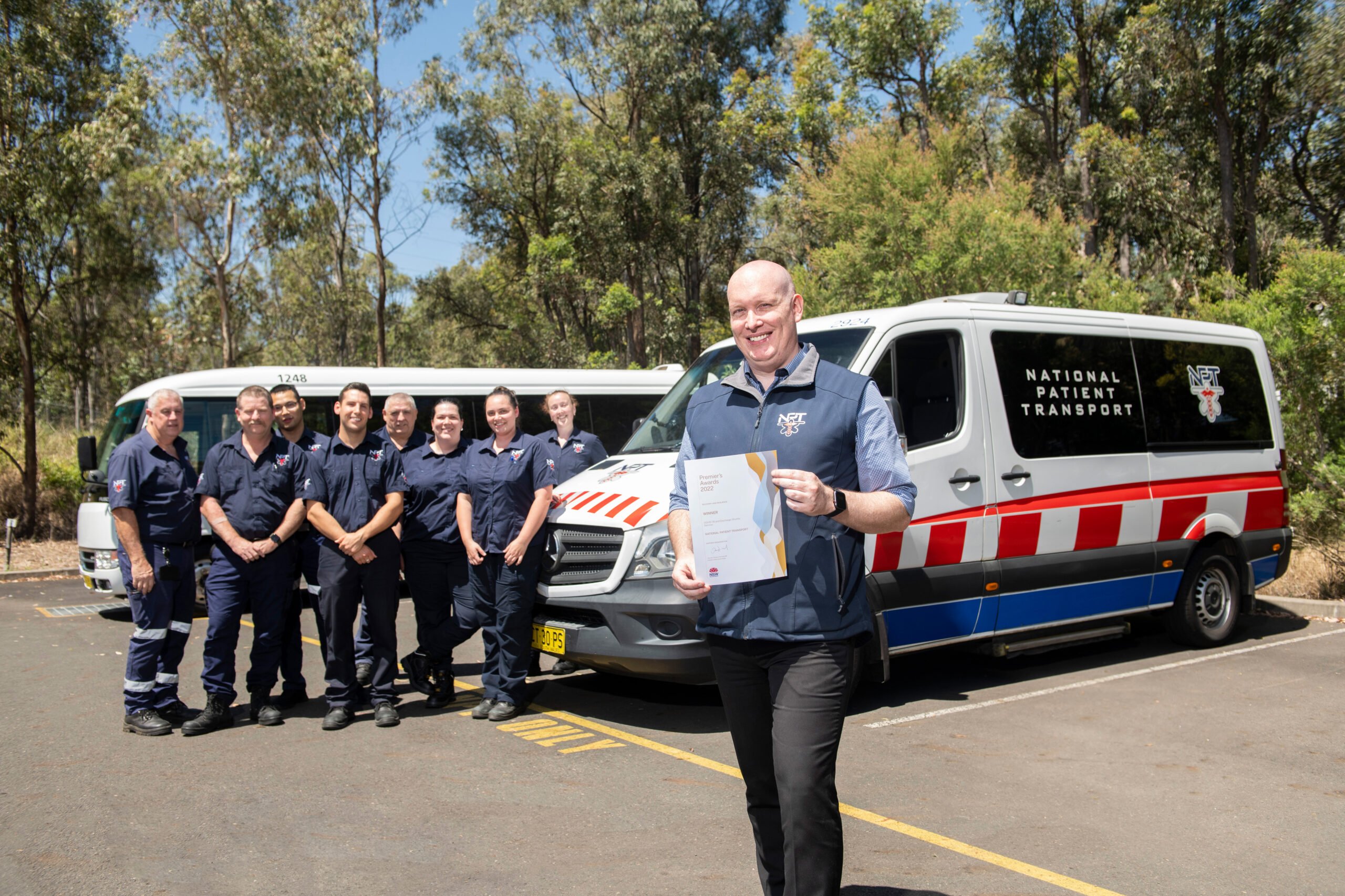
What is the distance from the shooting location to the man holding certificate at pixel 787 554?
2.83m

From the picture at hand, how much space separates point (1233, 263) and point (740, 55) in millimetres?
15822

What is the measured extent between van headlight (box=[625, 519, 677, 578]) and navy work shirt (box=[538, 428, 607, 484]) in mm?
2441

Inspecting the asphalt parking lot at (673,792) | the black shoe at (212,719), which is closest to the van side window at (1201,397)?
the asphalt parking lot at (673,792)

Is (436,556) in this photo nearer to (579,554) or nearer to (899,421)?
(579,554)

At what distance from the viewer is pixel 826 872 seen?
9.25 ft

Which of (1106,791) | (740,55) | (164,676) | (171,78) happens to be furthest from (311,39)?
(1106,791)

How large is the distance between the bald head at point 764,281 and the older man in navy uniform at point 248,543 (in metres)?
4.08

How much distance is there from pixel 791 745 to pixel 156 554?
15.3 ft

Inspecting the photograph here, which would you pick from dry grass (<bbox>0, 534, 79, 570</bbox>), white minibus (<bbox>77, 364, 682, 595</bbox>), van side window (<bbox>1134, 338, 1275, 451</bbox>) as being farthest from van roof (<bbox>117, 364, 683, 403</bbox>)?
van side window (<bbox>1134, 338, 1275, 451</bbox>)

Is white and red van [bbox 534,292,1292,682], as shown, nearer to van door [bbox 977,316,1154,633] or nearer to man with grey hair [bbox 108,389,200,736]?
van door [bbox 977,316,1154,633]

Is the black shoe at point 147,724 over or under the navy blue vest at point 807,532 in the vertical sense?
under

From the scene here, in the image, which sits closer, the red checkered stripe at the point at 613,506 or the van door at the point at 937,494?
the red checkered stripe at the point at 613,506

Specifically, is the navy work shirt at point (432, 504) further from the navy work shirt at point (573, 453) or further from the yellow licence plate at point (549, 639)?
the navy work shirt at point (573, 453)

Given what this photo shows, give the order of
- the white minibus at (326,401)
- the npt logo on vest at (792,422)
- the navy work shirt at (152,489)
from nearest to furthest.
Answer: the npt logo on vest at (792,422)
the navy work shirt at (152,489)
the white minibus at (326,401)
